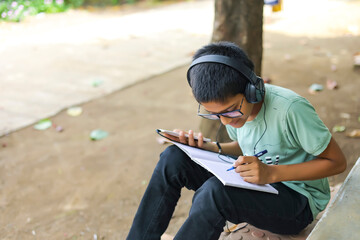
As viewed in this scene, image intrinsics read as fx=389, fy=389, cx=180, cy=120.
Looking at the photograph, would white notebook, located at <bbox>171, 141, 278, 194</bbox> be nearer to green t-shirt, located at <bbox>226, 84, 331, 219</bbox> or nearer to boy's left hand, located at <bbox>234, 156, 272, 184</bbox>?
boy's left hand, located at <bbox>234, 156, 272, 184</bbox>

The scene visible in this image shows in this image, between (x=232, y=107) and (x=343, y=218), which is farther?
(x=232, y=107)

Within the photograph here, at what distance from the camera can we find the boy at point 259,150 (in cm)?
156

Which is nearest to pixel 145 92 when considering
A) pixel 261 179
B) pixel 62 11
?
pixel 261 179

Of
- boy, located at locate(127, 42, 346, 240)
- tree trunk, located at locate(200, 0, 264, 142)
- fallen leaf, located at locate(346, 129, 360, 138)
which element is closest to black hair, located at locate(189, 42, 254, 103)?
boy, located at locate(127, 42, 346, 240)

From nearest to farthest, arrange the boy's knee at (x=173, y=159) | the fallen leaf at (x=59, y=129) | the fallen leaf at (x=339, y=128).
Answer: the boy's knee at (x=173, y=159), the fallen leaf at (x=339, y=128), the fallen leaf at (x=59, y=129)

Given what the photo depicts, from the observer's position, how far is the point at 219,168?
163 cm

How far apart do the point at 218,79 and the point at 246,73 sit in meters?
0.12

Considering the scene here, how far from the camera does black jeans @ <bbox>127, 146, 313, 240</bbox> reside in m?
1.57

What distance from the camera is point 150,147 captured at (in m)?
3.47

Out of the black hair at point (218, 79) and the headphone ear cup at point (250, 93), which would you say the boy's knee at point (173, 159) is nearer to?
the black hair at point (218, 79)

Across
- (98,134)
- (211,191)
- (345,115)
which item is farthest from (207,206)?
(345,115)

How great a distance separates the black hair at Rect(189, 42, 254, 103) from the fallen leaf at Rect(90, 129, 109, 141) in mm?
2262

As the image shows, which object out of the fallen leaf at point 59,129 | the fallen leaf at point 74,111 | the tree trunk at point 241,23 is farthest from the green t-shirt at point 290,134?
the fallen leaf at point 74,111

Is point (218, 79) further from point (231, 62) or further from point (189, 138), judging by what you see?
point (189, 138)
